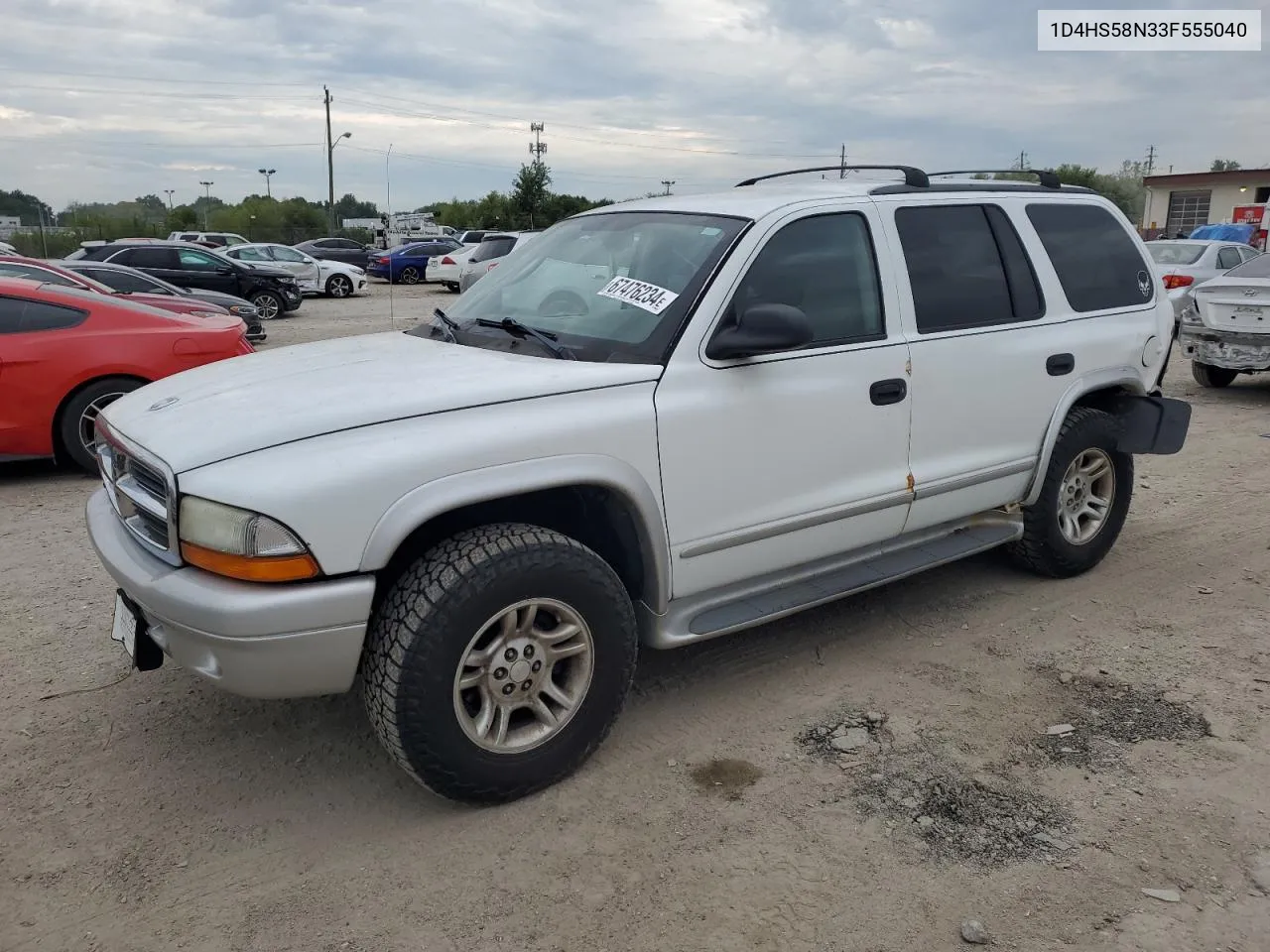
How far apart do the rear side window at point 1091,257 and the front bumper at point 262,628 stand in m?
3.54

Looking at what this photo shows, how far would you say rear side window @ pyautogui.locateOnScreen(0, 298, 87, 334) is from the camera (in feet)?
22.4

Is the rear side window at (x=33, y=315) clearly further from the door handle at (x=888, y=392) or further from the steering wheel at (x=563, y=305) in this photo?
the door handle at (x=888, y=392)

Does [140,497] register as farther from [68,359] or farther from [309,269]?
[309,269]

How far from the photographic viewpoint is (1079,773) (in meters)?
3.27

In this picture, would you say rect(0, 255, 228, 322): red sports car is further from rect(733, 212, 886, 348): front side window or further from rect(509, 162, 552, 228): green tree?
rect(509, 162, 552, 228): green tree

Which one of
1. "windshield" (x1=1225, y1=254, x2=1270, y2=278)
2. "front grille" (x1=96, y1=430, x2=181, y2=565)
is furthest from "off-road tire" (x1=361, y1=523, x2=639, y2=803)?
"windshield" (x1=1225, y1=254, x2=1270, y2=278)

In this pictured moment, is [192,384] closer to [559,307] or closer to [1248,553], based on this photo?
[559,307]

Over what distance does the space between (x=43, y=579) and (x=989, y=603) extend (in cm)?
475

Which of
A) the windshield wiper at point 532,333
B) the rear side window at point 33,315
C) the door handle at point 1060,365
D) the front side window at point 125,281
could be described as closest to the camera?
the windshield wiper at point 532,333

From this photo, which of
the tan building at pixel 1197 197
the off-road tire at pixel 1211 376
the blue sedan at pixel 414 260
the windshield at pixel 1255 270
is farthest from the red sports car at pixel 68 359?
the tan building at pixel 1197 197

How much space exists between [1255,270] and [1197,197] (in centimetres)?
4609

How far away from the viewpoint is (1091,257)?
15.6ft

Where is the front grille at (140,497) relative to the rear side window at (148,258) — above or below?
below

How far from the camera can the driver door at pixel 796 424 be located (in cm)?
330
